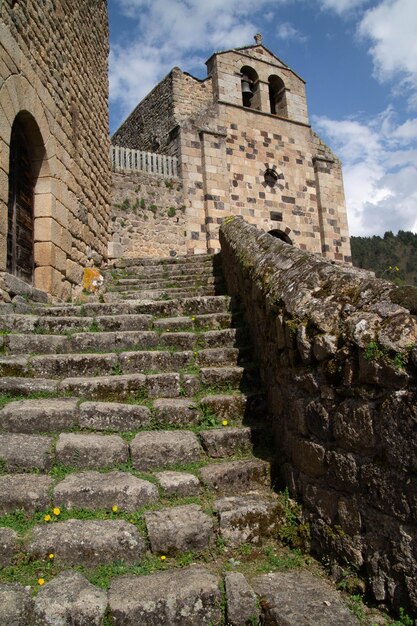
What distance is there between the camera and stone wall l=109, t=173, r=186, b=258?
41.1 ft

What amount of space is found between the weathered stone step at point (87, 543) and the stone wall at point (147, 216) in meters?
9.39

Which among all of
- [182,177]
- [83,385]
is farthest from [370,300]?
[182,177]

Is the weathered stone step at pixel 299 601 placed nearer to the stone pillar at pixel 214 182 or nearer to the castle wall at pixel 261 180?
the castle wall at pixel 261 180

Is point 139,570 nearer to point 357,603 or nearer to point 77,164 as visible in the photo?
point 357,603

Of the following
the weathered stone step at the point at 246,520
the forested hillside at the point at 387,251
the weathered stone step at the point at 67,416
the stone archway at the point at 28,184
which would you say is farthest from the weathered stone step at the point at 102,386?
the forested hillside at the point at 387,251

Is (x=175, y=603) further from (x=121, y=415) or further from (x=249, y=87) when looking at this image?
(x=249, y=87)

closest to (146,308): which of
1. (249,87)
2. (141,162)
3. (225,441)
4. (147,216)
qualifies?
(225,441)

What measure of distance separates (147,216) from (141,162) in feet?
5.16

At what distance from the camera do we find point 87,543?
2.68 meters

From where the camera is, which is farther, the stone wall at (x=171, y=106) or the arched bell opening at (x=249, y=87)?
the arched bell opening at (x=249, y=87)

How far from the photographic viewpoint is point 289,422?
3.34 m

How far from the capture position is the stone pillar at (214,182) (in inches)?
553

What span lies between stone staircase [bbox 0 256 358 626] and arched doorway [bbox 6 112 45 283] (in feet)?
5.24

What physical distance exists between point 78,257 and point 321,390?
6.26 meters
